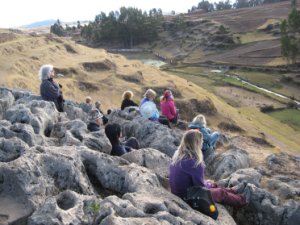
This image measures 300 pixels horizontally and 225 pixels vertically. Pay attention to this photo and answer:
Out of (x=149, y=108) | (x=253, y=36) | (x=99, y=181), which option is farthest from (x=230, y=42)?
(x=99, y=181)

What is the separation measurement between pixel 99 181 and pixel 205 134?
6652 millimetres

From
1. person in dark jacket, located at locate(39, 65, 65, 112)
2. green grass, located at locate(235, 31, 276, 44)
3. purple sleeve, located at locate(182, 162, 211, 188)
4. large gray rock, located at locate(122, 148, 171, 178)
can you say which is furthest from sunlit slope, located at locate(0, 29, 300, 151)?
green grass, located at locate(235, 31, 276, 44)

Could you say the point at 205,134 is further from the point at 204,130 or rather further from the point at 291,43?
the point at 291,43

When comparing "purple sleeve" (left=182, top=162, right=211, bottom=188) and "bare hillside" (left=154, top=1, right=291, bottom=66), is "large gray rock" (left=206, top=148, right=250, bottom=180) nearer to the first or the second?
"purple sleeve" (left=182, top=162, right=211, bottom=188)

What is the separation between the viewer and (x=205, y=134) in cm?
1833

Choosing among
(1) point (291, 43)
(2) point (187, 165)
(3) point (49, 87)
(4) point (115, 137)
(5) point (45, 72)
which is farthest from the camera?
(1) point (291, 43)

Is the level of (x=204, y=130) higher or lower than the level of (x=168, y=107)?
higher

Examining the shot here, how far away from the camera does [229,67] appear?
131 m

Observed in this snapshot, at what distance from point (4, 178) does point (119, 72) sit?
5778 centimetres

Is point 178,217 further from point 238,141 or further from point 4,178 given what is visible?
A: point 238,141

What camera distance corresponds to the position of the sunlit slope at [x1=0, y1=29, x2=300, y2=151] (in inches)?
2031

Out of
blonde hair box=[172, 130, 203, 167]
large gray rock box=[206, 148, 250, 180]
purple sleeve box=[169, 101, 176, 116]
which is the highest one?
blonde hair box=[172, 130, 203, 167]

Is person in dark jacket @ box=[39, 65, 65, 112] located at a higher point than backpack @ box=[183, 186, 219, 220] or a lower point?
higher

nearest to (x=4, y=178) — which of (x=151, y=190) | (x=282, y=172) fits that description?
(x=151, y=190)
